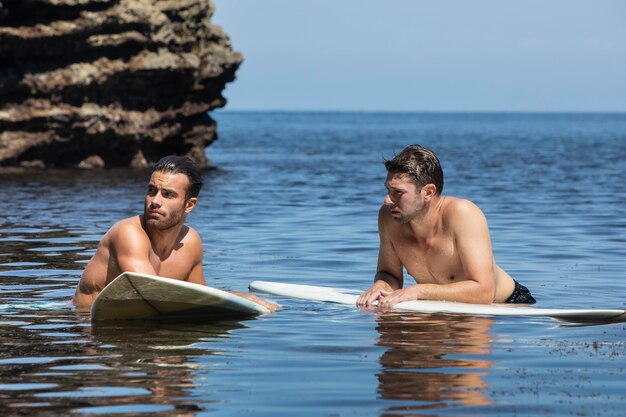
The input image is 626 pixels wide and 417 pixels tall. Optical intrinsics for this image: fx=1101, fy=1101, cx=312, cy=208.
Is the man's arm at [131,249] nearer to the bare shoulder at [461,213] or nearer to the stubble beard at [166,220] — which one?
the stubble beard at [166,220]

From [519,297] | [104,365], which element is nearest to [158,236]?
[104,365]

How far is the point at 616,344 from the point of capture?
24.6ft

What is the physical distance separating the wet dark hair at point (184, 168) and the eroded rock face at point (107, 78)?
82.0ft

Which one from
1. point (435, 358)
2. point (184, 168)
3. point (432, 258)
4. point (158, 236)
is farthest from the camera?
point (432, 258)

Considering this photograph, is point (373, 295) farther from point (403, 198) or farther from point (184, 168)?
point (184, 168)

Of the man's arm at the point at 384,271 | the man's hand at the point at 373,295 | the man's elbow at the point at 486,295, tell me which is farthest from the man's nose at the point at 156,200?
the man's elbow at the point at 486,295

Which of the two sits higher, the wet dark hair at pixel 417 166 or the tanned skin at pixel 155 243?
the wet dark hair at pixel 417 166

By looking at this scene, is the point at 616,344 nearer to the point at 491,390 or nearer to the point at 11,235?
the point at 491,390

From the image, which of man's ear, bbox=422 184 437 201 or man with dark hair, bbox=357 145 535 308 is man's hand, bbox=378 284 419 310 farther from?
man's ear, bbox=422 184 437 201

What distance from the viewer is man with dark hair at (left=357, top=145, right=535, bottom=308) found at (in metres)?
8.52

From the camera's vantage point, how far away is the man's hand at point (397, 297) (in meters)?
8.90

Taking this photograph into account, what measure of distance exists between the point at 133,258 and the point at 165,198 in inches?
19.4

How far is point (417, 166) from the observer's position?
27.8 ft

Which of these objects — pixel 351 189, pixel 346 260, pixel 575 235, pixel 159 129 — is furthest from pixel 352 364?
pixel 159 129
